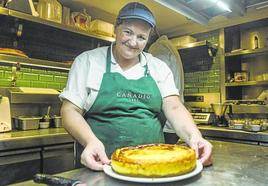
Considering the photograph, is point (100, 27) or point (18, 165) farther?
point (100, 27)

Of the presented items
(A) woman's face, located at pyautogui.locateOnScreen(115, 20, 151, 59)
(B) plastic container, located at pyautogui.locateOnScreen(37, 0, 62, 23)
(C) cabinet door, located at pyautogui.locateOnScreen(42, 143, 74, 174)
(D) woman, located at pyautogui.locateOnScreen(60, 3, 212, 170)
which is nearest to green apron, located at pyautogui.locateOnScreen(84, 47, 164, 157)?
(D) woman, located at pyautogui.locateOnScreen(60, 3, 212, 170)

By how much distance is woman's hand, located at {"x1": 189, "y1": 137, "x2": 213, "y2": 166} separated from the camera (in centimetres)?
91

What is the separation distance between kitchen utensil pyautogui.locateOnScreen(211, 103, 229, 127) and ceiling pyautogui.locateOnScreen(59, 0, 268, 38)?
96 centimetres

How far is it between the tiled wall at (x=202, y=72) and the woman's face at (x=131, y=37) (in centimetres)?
243

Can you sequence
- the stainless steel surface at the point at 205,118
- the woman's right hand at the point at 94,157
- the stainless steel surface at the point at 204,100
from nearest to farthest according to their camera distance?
1. the woman's right hand at the point at 94,157
2. the stainless steel surface at the point at 205,118
3. the stainless steel surface at the point at 204,100

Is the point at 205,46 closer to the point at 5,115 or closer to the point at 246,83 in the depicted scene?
the point at 246,83

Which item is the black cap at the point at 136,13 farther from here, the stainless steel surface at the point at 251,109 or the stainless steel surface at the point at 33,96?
the stainless steel surface at the point at 251,109

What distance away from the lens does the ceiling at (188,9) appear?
1926 mm

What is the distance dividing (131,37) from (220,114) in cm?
206

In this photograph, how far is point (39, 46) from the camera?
9.26ft

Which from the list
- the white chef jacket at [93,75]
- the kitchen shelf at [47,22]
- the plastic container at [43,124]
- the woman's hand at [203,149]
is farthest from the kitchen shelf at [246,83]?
the woman's hand at [203,149]

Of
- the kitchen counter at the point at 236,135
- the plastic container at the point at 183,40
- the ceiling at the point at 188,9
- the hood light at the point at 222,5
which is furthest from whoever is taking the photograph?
the plastic container at the point at 183,40

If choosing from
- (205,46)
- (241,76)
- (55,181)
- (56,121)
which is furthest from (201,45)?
(55,181)

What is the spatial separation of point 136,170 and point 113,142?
42 cm
